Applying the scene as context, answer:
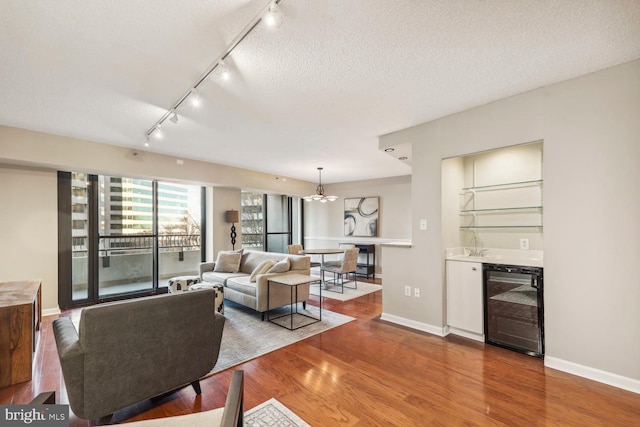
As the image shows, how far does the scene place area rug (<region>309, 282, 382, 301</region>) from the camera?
5.21 meters

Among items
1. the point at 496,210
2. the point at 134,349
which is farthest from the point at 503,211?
the point at 134,349

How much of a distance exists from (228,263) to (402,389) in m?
3.69

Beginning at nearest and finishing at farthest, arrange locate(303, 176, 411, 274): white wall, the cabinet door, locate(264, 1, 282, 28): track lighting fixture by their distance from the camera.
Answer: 1. locate(264, 1, 282, 28): track lighting fixture
2. the cabinet door
3. locate(303, 176, 411, 274): white wall

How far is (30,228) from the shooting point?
404cm

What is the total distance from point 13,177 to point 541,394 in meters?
6.47

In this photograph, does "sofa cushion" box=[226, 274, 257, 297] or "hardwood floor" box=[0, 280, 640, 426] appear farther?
"sofa cushion" box=[226, 274, 257, 297]

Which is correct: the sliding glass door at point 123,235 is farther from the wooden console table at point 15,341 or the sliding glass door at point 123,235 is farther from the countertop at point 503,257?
the countertop at point 503,257

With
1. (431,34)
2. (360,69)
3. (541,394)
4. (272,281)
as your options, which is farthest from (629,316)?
Result: (272,281)

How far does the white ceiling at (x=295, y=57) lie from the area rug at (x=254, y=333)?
101 inches

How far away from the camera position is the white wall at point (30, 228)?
387cm

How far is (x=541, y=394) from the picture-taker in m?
2.18

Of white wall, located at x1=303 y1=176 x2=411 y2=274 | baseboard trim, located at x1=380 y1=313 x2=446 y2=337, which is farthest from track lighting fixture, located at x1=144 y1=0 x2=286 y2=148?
white wall, located at x1=303 y1=176 x2=411 y2=274

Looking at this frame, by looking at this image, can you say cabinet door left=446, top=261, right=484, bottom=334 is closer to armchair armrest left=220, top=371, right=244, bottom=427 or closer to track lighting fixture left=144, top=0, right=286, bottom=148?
armchair armrest left=220, top=371, right=244, bottom=427

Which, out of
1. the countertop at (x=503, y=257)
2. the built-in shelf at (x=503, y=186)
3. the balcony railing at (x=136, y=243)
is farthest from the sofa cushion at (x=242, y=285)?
the built-in shelf at (x=503, y=186)
